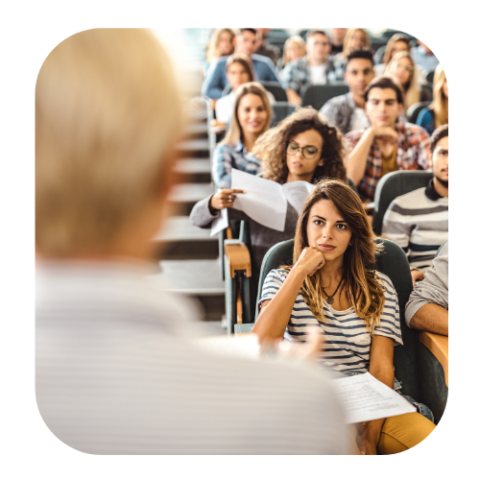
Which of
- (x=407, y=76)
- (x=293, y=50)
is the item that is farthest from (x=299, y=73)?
(x=407, y=76)

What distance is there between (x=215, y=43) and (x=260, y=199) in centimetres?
41

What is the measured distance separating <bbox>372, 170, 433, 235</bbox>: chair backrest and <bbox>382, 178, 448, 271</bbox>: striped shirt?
0.04 feet

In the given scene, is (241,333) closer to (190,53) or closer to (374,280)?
(374,280)

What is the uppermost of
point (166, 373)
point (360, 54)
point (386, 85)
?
point (360, 54)

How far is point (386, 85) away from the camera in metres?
1.54

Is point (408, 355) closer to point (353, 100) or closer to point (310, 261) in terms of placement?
point (310, 261)

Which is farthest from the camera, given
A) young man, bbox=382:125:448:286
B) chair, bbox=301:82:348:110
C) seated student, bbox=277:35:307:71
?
seated student, bbox=277:35:307:71

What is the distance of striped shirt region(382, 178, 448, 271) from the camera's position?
1.15 meters

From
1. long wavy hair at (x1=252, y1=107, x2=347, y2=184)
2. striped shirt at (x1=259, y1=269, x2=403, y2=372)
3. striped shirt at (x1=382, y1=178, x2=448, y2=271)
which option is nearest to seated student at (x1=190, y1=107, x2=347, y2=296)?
long wavy hair at (x1=252, y1=107, x2=347, y2=184)

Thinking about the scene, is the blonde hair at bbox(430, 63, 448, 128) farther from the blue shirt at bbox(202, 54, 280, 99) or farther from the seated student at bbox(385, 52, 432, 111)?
the blue shirt at bbox(202, 54, 280, 99)

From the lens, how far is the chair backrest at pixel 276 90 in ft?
Result: 4.62

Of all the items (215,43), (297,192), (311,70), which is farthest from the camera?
(311,70)

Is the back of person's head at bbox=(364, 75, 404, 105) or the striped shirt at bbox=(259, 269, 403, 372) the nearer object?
the striped shirt at bbox=(259, 269, 403, 372)

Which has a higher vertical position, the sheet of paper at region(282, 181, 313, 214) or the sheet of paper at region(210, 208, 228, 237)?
the sheet of paper at region(282, 181, 313, 214)
